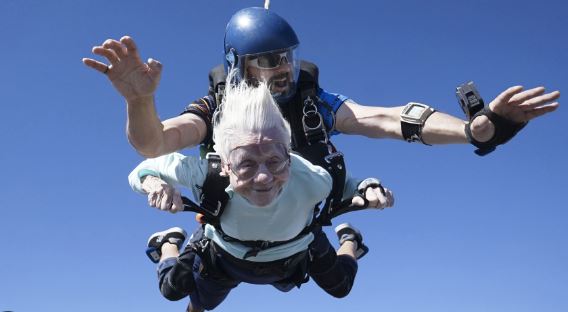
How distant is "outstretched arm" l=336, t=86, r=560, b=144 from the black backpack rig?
0.21m

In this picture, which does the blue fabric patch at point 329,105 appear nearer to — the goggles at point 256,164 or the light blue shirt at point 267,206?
the light blue shirt at point 267,206

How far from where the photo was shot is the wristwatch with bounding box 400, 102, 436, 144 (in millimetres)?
5539

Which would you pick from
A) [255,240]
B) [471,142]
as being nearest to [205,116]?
[255,240]

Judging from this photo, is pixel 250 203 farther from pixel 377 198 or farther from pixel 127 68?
pixel 127 68

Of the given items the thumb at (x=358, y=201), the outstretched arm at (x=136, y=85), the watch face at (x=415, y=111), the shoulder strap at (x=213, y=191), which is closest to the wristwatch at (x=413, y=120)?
the watch face at (x=415, y=111)

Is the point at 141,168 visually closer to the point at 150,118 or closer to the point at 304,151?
the point at 150,118

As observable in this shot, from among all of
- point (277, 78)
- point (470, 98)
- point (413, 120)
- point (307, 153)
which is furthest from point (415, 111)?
point (277, 78)

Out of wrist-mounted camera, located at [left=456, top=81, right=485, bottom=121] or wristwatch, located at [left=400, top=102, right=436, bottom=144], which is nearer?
wrist-mounted camera, located at [left=456, top=81, right=485, bottom=121]

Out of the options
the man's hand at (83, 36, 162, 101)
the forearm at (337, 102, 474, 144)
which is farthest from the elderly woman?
→ the man's hand at (83, 36, 162, 101)

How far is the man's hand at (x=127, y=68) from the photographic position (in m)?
4.70

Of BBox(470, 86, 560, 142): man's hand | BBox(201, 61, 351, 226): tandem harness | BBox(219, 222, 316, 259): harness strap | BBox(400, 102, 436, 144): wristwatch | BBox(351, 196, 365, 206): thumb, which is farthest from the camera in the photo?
BBox(219, 222, 316, 259): harness strap

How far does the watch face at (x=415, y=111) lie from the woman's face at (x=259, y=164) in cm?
108

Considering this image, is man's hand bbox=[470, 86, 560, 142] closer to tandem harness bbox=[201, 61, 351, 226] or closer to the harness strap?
tandem harness bbox=[201, 61, 351, 226]

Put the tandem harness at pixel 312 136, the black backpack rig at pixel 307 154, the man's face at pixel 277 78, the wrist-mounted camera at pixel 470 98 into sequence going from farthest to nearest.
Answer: the man's face at pixel 277 78
the tandem harness at pixel 312 136
the black backpack rig at pixel 307 154
the wrist-mounted camera at pixel 470 98
